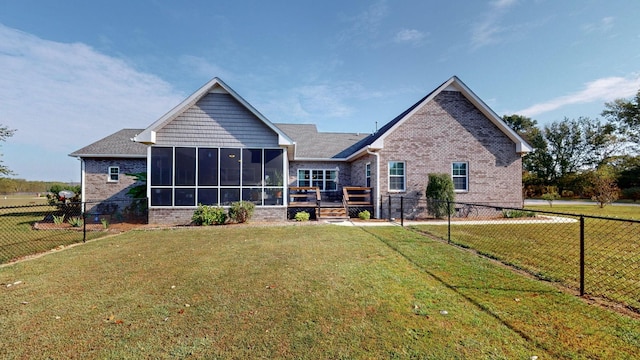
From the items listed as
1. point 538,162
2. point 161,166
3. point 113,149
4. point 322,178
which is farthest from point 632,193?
point 113,149

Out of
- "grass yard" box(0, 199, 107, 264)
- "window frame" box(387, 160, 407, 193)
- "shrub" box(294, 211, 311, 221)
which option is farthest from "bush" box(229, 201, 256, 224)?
"window frame" box(387, 160, 407, 193)

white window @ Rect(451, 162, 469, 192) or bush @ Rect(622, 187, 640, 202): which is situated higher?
white window @ Rect(451, 162, 469, 192)

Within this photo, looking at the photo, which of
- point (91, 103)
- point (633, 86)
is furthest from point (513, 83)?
point (633, 86)

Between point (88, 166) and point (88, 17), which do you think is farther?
point (88, 166)

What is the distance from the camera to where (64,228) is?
11133 millimetres

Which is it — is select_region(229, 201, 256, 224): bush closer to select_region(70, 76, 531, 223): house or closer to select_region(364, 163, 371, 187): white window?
select_region(70, 76, 531, 223): house

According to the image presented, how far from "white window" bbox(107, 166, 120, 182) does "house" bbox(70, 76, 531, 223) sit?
5 cm

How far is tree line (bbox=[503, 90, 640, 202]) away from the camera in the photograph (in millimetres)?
33688

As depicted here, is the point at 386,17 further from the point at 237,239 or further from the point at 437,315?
the point at 437,315

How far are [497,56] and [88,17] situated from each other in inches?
763

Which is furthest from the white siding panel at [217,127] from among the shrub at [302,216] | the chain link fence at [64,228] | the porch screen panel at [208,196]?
the chain link fence at [64,228]

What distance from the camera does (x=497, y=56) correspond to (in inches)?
537

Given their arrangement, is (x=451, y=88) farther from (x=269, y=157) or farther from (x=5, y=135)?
(x=5, y=135)

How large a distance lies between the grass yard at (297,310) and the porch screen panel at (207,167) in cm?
643
